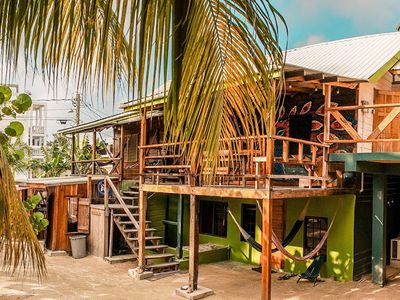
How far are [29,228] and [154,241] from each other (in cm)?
870

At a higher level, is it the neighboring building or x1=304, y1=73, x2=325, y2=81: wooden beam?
x1=304, y1=73, x2=325, y2=81: wooden beam

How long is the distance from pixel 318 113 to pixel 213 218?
467 centimetres

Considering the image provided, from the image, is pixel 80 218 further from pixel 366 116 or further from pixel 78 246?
pixel 366 116

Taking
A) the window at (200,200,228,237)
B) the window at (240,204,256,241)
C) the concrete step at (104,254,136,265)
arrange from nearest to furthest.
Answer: the concrete step at (104,254,136,265)
the window at (240,204,256,241)
the window at (200,200,228,237)

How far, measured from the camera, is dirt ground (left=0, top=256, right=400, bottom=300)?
8.33 meters

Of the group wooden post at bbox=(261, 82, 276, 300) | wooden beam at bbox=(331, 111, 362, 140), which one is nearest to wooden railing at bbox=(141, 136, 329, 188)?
wooden post at bbox=(261, 82, 276, 300)

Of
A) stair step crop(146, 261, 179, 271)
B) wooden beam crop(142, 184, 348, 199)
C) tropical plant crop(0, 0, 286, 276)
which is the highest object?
tropical plant crop(0, 0, 286, 276)

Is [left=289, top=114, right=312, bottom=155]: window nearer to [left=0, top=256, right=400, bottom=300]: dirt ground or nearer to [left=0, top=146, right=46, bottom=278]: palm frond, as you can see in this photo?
[left=0, top=256, right=400, bottom=300]: dirt ground

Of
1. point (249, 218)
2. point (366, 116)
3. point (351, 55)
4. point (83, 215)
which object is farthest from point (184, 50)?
point (83, 215)

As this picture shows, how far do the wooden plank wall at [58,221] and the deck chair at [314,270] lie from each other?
6900 millimetres

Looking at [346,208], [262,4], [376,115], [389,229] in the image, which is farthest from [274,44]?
[389,229]

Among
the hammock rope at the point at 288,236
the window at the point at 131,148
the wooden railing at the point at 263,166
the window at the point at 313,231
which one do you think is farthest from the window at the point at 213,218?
the hammock rope at the point at 288,236

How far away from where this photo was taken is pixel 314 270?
920 centimetres

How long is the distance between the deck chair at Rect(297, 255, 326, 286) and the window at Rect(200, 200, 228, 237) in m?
3.58
